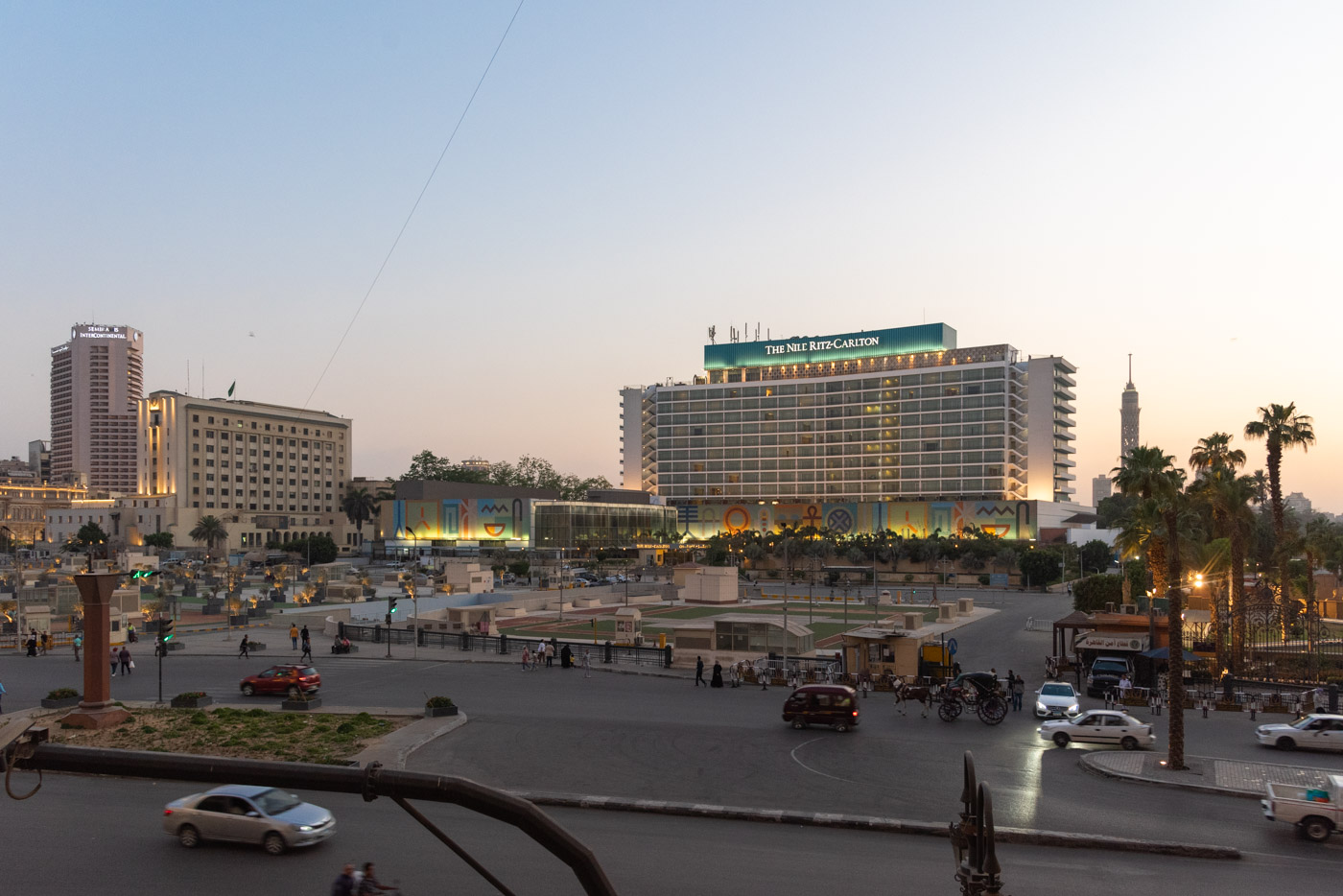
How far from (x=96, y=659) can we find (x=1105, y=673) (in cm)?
3594

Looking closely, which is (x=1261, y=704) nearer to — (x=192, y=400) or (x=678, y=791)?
(x=678, y=791)

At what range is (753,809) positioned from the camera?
18781 millimetres

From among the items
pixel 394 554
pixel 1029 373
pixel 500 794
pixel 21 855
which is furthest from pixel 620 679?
pixel 1029 373

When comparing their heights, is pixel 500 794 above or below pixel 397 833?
above

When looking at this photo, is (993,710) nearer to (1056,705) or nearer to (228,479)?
(1056,705)

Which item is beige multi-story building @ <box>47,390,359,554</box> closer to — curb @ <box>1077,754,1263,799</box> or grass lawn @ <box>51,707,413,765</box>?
grass lawn @ <box>51,707,413,765</box>

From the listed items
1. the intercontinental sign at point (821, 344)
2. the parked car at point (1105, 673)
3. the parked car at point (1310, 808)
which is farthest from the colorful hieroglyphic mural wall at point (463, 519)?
the parked car at point (1310, 808)

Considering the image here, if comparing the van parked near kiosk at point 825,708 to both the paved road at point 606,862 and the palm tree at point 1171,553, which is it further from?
the paved road at point 606,862

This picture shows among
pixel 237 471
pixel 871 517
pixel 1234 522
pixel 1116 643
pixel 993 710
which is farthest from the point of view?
pixel 237 471

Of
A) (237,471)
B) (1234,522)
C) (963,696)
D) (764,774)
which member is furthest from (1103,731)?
(237,471)

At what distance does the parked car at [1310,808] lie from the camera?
17.4m

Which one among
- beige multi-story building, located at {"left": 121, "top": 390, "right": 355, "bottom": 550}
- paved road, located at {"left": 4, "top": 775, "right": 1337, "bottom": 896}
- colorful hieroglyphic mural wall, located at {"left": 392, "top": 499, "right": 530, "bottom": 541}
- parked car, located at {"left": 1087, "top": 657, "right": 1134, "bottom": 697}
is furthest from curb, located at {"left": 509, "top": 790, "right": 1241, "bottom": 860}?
beige multi-story building, located at {"left": 121, "top": 390, "right": 355, "bottom": 550}

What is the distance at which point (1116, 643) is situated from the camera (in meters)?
38.5

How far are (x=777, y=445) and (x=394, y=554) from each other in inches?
2969
